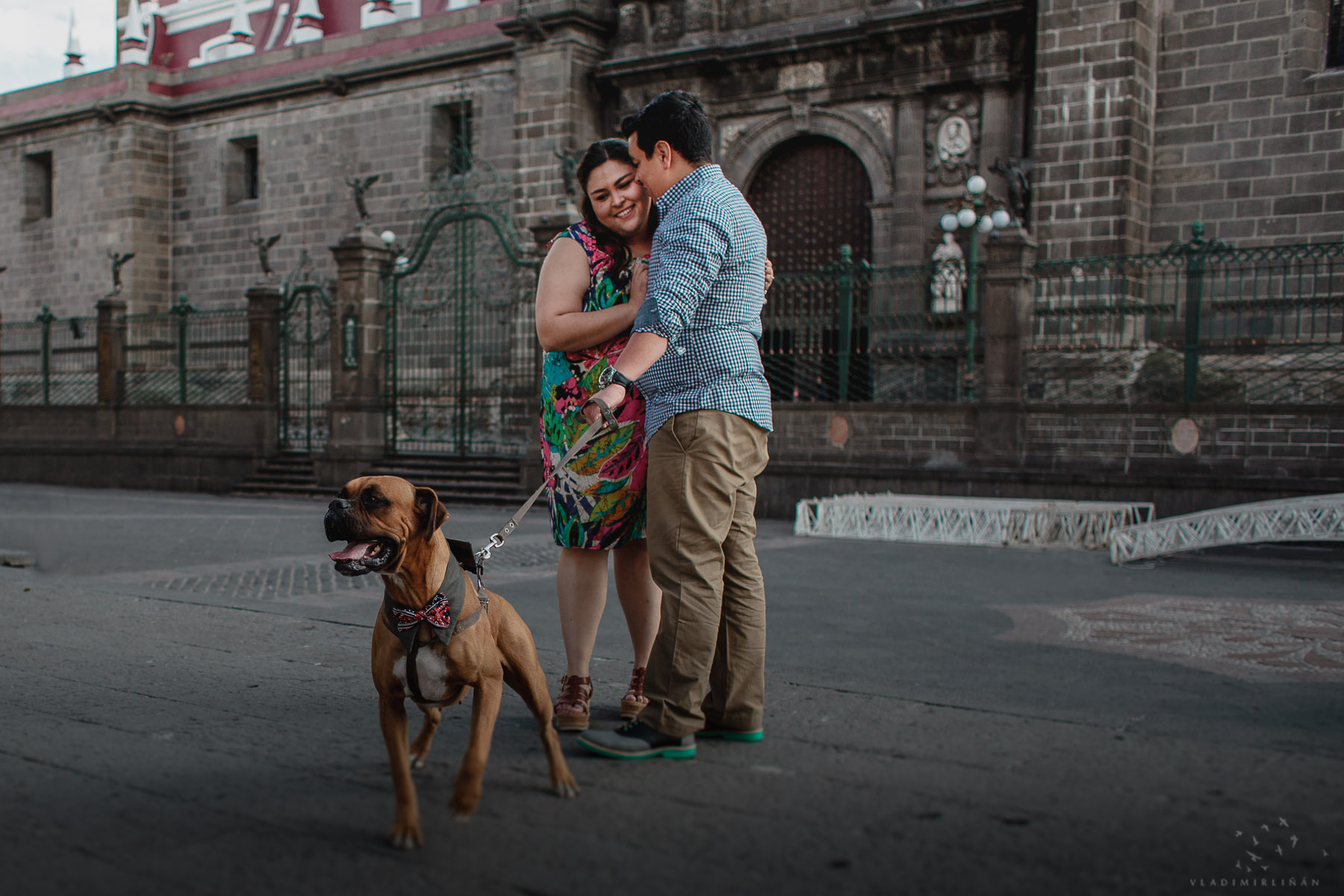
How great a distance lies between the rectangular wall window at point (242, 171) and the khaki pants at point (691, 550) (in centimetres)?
2565

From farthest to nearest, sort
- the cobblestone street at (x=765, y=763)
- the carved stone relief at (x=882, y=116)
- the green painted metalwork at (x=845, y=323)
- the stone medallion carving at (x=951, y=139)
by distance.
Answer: the carved stone relief at (x=882, y=116)
the stone medallion carving at (x=951, y=139)
the green painted metalwork at (x=845, y=323)
the cobblestone street at (x=765, y=763)

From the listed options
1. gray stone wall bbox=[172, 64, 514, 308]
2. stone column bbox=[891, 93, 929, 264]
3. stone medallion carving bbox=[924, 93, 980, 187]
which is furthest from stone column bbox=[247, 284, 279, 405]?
stone medallion carving bbox=[924, 93, 980, 187]

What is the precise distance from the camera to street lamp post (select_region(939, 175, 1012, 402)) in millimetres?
13430

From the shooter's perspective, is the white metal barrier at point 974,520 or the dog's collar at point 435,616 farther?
the white metal barrier at point 974,520

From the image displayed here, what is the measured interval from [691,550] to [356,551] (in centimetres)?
102

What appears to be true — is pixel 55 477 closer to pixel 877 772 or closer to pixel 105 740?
pixel 105 740

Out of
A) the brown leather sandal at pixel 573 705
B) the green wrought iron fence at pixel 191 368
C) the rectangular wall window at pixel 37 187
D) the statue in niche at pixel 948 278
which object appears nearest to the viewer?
the brown leather sandal at pixel 573 705

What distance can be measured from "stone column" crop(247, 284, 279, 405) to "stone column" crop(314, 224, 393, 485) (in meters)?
1.49

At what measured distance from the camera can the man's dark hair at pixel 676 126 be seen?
3.63 meters

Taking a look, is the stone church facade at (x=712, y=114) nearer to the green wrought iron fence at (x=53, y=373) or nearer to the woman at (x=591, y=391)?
the green wrought iron fence at (x=53, y=373)

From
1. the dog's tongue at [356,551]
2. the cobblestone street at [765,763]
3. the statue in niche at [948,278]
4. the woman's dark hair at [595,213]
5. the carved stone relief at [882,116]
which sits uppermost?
the carved stone relief at [882,116]

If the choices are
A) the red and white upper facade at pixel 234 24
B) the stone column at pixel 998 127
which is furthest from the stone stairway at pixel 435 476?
the red and white upper facade at pixel 234 24

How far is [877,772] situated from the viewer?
333 centimetres

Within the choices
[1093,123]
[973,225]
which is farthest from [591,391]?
[1093,123]
